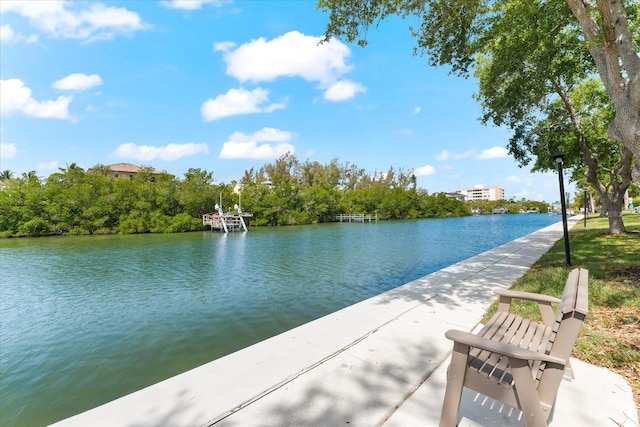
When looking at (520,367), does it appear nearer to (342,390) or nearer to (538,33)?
(342,390)

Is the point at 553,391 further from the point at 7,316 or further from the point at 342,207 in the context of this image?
the point at 342,207

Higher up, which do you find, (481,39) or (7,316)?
(481,39)

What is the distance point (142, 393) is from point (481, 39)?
Answer: 984 cm

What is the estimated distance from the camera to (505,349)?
1762 millimetres

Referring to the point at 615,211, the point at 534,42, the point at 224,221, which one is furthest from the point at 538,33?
the point at 224,221

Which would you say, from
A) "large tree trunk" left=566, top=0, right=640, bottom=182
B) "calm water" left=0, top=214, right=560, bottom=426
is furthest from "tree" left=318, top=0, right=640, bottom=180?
"calm water" left=0, top=214, right=560, bottom=426

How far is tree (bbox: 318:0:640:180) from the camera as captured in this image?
4508 mm

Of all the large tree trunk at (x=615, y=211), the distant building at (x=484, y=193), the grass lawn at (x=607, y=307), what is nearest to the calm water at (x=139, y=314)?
the grass lawn at (x=607, y=307)

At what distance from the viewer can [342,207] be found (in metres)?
61.6

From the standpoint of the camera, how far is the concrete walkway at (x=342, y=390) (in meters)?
2.25

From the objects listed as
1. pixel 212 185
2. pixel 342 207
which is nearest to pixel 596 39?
pixel 212 185

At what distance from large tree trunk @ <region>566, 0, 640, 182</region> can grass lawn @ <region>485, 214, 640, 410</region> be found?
6.11 ft

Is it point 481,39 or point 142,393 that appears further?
point 481,39

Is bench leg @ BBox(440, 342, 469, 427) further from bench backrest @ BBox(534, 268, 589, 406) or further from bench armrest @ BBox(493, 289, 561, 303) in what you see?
bench armrest @ BBox(493, 289, 561, 303)
